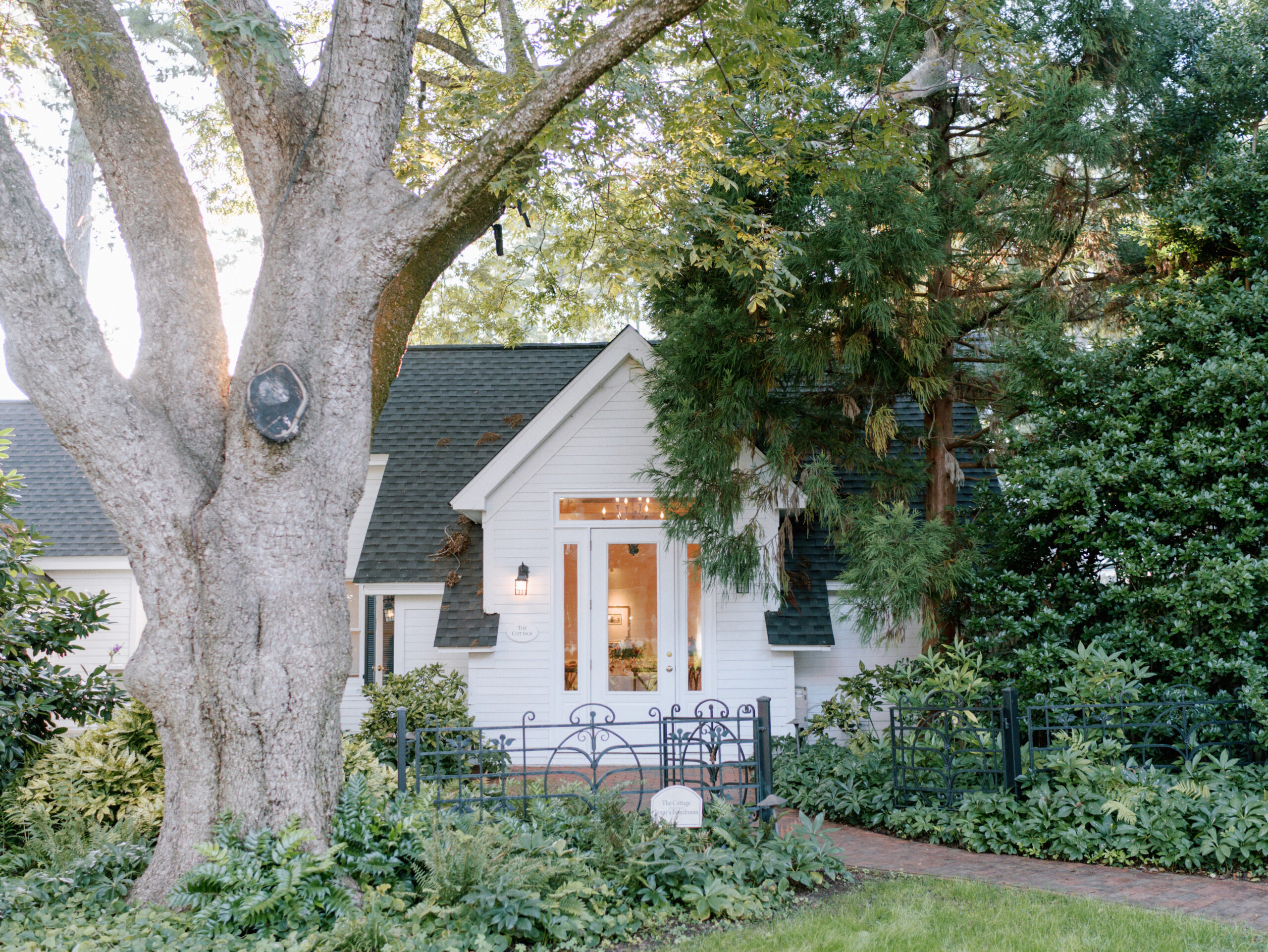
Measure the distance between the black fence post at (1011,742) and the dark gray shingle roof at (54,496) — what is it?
38.9 feet

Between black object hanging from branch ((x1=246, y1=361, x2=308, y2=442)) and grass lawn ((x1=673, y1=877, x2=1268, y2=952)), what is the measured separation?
12.3 ft

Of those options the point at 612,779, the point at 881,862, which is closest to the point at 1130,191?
the point at 881,862

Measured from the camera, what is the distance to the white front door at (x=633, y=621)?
10711 mm

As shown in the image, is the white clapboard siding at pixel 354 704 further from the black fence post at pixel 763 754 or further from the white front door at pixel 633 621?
the black fence post at pixel 763 754

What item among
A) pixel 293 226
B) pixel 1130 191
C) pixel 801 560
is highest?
pixel 1130 191

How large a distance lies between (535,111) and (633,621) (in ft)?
22.5

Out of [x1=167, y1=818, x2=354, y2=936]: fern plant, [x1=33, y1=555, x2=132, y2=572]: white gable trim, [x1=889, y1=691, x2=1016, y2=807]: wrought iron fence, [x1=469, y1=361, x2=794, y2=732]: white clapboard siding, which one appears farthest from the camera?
[x1=33, y1=555, x2=132, y2=572]: white gable trim

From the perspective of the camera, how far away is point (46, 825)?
562 centimetres

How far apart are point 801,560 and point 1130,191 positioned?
5.59 m

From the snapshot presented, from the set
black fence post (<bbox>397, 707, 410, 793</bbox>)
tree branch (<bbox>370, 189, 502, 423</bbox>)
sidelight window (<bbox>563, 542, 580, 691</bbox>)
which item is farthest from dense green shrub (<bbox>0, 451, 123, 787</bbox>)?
sidelight window (<bbox>563, 542, 580, 691</bbox>)

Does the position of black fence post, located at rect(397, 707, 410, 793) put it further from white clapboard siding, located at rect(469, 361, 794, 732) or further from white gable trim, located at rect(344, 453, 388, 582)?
white gable trim, located at rect(344, 453, 388, 582)

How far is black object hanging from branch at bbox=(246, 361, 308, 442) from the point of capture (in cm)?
512

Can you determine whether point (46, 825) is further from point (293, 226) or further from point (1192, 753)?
Result: point (1192, 753)

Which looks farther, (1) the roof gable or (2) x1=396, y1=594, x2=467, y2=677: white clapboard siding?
(2) x1=396, y1=594, x2=467, y2=677: white clapboard siding
